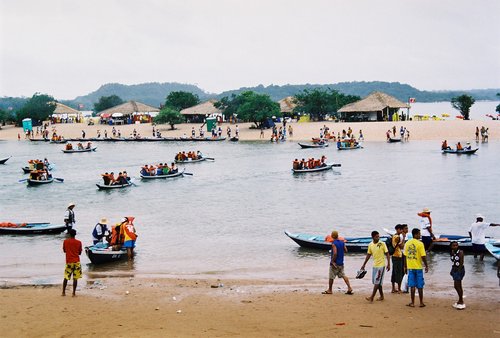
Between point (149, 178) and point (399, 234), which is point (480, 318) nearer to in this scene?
point (399, 234)

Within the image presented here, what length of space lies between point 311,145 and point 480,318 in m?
40.2

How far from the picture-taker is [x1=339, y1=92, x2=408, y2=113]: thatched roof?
203 ft

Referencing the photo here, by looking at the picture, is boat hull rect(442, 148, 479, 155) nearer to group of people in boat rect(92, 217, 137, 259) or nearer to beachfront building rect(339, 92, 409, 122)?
beachfront building rect(339, 92, 409, 122)

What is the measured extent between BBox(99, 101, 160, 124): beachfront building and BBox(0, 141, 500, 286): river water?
29.0m

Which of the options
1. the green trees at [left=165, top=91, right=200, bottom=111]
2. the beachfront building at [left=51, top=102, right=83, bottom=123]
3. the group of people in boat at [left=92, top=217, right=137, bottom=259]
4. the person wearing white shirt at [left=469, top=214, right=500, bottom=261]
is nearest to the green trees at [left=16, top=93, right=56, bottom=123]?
the beachfront building at [left=51, top=102, right=83, bottom=123]

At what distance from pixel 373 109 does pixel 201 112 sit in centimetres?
1992

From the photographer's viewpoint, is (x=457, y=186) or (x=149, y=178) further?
(x=149, y=178)

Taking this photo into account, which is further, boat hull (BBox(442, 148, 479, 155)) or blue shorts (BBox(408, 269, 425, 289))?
boat hull (BBox(442, 148, 479, 155))

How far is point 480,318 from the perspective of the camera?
9.46 m

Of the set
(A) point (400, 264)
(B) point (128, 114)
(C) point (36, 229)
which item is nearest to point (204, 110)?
(B) point (128, 114)

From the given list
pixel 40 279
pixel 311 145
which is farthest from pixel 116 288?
pixel 311 145

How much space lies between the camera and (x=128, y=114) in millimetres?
75875

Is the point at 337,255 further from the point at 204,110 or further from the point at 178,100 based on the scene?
the point at 178,100

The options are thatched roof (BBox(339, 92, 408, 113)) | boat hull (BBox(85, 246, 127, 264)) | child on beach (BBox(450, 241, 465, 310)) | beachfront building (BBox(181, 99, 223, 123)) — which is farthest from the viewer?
beachfront building (BBox(181, 99, 223, 123))
